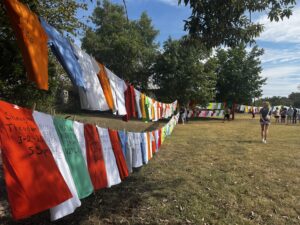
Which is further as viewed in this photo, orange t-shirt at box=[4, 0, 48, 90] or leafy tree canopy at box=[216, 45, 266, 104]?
leafy tree canopy at box=[216, 45, 266, 104]

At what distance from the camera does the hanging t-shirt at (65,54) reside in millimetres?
3568

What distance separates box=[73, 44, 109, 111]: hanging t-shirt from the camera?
414cm

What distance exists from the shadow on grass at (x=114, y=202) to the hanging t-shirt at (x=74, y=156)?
123 cm

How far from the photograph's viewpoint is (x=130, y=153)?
21.0 ft

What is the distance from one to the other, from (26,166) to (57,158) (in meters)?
0.57

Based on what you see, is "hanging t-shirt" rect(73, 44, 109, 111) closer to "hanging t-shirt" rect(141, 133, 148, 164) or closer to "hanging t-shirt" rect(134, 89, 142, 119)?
"hanging t-shirt" rect(134, 89, 142, 119)

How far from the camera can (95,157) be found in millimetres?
4648

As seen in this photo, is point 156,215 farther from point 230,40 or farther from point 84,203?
point 230,40

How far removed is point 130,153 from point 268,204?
2559mm

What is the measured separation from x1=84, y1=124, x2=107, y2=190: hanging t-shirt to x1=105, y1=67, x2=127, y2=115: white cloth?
77cm

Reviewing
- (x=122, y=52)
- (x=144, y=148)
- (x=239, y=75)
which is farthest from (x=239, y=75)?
(x=144, y=148)

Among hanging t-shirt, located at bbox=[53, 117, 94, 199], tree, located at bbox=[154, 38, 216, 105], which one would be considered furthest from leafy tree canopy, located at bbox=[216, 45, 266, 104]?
hanging t-shirt, located at bbox=[53, 117, 94, 199]

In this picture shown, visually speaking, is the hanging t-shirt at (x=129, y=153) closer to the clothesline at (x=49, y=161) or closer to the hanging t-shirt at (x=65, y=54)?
the clothesline at (x=49, y=161)

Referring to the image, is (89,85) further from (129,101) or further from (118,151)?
(129,101)
